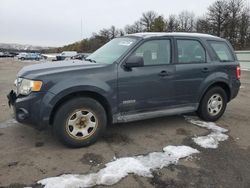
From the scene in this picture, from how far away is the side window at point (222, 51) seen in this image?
6.03m

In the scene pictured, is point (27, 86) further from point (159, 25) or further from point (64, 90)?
point (159, 25)

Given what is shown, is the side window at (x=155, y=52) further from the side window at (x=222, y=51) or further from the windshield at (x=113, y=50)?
the side window at (x=222, y=51)

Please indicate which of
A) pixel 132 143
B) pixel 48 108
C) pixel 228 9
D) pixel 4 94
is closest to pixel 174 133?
pixel 132 143

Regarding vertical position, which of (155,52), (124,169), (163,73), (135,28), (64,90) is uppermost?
(135,28)

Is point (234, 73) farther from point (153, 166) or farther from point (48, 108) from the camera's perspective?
point (48, 108)

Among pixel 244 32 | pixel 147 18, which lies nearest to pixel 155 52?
pixel 244 32

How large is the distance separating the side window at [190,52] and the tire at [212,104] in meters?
0.74

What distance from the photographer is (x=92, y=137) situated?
4.57 meters

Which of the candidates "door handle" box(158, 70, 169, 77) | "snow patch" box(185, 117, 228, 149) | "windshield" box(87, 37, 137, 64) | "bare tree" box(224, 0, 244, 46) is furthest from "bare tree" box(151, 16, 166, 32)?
"door handle" box(158, 70, 169, 77)

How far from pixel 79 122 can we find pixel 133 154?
98 cm

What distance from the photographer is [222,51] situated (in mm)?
6176

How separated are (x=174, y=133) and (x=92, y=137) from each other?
167cm

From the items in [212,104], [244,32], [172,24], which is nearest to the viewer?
[212,104]

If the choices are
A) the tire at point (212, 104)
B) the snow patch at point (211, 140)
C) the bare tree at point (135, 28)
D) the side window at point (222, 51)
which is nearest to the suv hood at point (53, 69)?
the snow patch at point (211, 140)
